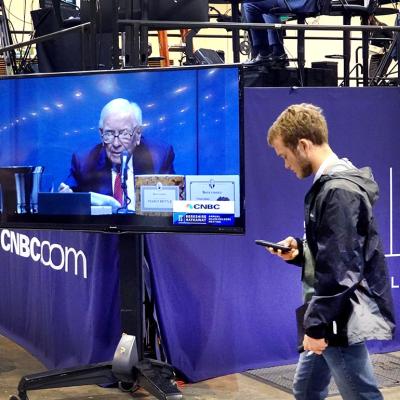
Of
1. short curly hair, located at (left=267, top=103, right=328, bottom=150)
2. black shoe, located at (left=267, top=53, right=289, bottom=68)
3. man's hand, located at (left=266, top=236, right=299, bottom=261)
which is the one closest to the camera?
short curly hair, located at (left=267, top=103, right=328, bottom=150)

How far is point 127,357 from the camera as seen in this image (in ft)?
15.5

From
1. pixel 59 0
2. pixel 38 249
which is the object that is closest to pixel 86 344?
pixel 38 249

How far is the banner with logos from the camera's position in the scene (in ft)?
17.2

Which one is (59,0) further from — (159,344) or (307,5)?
(159,344)

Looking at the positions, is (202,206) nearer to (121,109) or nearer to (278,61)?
(121,109)

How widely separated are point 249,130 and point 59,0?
2.41m

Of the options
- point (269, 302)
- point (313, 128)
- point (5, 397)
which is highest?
point (313, 128)

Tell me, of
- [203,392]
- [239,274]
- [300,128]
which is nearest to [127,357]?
[203,392]

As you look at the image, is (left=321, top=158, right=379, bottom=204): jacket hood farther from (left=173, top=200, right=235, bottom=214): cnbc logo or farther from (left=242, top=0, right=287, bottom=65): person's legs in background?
(left=242, top=0, right=287, bottom=65): person's legs in background

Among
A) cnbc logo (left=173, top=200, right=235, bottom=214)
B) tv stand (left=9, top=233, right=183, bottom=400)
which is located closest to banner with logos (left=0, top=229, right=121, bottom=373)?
tv stand (left=9, top=233, right=183, bottom=400)

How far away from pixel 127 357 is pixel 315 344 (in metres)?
1.77

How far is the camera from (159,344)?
5277 millimetres

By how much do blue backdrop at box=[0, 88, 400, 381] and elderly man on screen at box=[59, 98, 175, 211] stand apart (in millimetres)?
640

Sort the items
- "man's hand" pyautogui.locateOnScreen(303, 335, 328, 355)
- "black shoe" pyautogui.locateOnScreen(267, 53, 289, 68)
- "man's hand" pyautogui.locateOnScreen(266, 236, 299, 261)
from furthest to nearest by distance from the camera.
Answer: "black shoe" pyautogui.locateOnScreen(267, 53, 289, 68), "man's hand" pyautogui.locateOnScreen(266, 236, 299, 261), "man's hand" pyautogui.locateOnScreen(303, 335, 328, 355)
